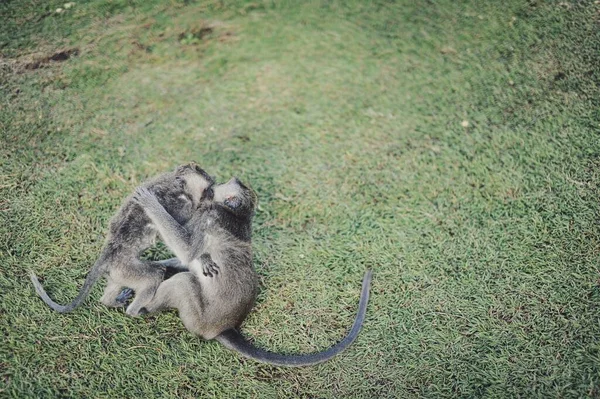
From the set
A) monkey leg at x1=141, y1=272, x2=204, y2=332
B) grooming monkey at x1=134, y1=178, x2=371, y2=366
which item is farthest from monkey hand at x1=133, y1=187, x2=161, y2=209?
monkey leg at x1=141, y1=272, x2=204, y2=332

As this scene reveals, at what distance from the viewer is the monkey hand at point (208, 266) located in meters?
3.96

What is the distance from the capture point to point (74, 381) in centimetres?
380

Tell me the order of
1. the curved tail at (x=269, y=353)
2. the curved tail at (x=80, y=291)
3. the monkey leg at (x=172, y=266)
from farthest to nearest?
the monkey leg at (x=172, y=266) < the curved tail at (x=269, y=353) < the curved tail at (x=80, y=291)

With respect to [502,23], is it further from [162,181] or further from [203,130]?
[162,181]

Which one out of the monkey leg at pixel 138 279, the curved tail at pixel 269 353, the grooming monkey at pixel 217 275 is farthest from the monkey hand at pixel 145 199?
the curved tail at pixel 269 353

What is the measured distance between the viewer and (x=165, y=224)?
12.9 feet

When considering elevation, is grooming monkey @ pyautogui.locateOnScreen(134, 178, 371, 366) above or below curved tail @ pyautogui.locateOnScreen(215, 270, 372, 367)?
above

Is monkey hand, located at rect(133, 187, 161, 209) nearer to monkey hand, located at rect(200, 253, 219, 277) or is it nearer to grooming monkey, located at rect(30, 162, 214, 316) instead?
grooming monkey, located at rect(30, 162, 214, 316)

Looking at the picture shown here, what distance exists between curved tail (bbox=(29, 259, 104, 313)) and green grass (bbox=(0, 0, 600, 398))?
0.16 metres

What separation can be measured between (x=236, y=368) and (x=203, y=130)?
2.73 meters

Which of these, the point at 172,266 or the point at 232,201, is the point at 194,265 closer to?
the point at 172,266

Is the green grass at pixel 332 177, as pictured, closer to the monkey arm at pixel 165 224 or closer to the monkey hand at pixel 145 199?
the monkey arm at pixel 165 224

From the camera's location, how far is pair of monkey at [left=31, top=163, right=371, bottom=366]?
3.86m

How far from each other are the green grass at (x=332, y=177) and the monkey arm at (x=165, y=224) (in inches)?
24.8
